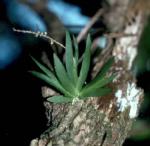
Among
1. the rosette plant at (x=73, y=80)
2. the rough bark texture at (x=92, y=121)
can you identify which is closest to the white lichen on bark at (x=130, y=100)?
the rough bark texture at (x=92, y=121)

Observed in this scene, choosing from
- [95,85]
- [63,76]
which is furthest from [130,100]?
[63,76]

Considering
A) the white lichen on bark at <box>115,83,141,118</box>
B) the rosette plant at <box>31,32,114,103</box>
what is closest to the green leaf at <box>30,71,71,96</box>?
the rosette plant at <box>31,32,114,103</box>

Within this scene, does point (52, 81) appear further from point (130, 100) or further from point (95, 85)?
point (130, 100)

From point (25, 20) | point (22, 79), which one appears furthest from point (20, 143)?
point (25, 20)

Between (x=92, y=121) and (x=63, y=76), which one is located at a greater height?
(x=63, y=76)

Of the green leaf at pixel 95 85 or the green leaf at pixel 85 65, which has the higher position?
the green leaf at pixel 85 65

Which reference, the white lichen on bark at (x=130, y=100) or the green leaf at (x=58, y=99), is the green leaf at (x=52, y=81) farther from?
the white lichen on bark at (x=130, y=100)

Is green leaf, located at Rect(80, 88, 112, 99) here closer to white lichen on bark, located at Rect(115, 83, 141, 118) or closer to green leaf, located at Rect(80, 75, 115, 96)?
green leaf, located at Rect(80, 75, 115, 96)

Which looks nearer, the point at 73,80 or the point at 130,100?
the point at 73,80

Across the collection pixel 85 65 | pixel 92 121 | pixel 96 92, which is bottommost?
pixel 92 121
